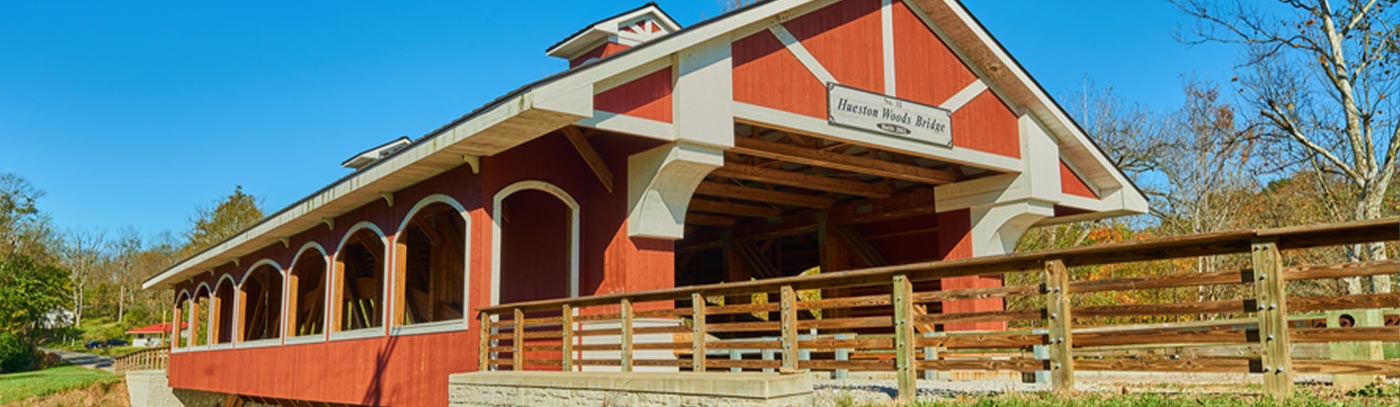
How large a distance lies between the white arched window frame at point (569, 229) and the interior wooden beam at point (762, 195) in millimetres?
2471

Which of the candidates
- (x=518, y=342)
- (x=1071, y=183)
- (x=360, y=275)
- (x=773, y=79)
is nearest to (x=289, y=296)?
(x=360, y=275)

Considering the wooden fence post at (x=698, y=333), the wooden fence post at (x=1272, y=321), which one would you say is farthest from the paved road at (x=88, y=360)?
the wooden fence post at (x=1272, y=321)

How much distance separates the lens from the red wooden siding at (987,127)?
550 inches

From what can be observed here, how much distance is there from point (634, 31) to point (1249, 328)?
33.2 ft

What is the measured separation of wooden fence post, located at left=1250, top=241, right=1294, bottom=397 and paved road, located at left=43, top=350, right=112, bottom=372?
54.7 m

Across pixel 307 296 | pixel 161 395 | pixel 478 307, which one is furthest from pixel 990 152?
pixel 161 395

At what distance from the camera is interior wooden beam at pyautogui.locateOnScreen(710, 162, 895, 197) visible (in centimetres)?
1370

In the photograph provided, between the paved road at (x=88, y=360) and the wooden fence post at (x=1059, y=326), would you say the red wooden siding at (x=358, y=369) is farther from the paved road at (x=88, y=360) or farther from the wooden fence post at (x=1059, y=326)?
the paved road at (x=88, y=360)

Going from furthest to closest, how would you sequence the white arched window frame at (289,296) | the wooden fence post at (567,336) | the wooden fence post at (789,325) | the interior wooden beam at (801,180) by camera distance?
the white arched window frame at (289,296), the interior wooden beam at (801,180), the wooden fence post at (567,336), the wooden fence post at (789,325)

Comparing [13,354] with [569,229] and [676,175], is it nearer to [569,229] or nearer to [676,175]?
[569,229]

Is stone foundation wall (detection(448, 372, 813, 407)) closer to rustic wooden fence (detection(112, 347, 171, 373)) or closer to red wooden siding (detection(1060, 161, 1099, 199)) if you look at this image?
red wooden siding (detection(1060, 161, 1099, 199))

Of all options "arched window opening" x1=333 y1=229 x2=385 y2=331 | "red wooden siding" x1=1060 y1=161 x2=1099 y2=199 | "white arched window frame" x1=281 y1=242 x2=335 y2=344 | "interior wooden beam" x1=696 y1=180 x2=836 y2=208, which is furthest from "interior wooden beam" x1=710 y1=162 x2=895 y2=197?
"white arched window frame" x1=281 y1=242 x2=335 y2=344

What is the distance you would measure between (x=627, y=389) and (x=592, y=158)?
402 centimetres

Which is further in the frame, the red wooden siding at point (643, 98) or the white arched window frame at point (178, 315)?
the white arched window frame at point (178, 315)
